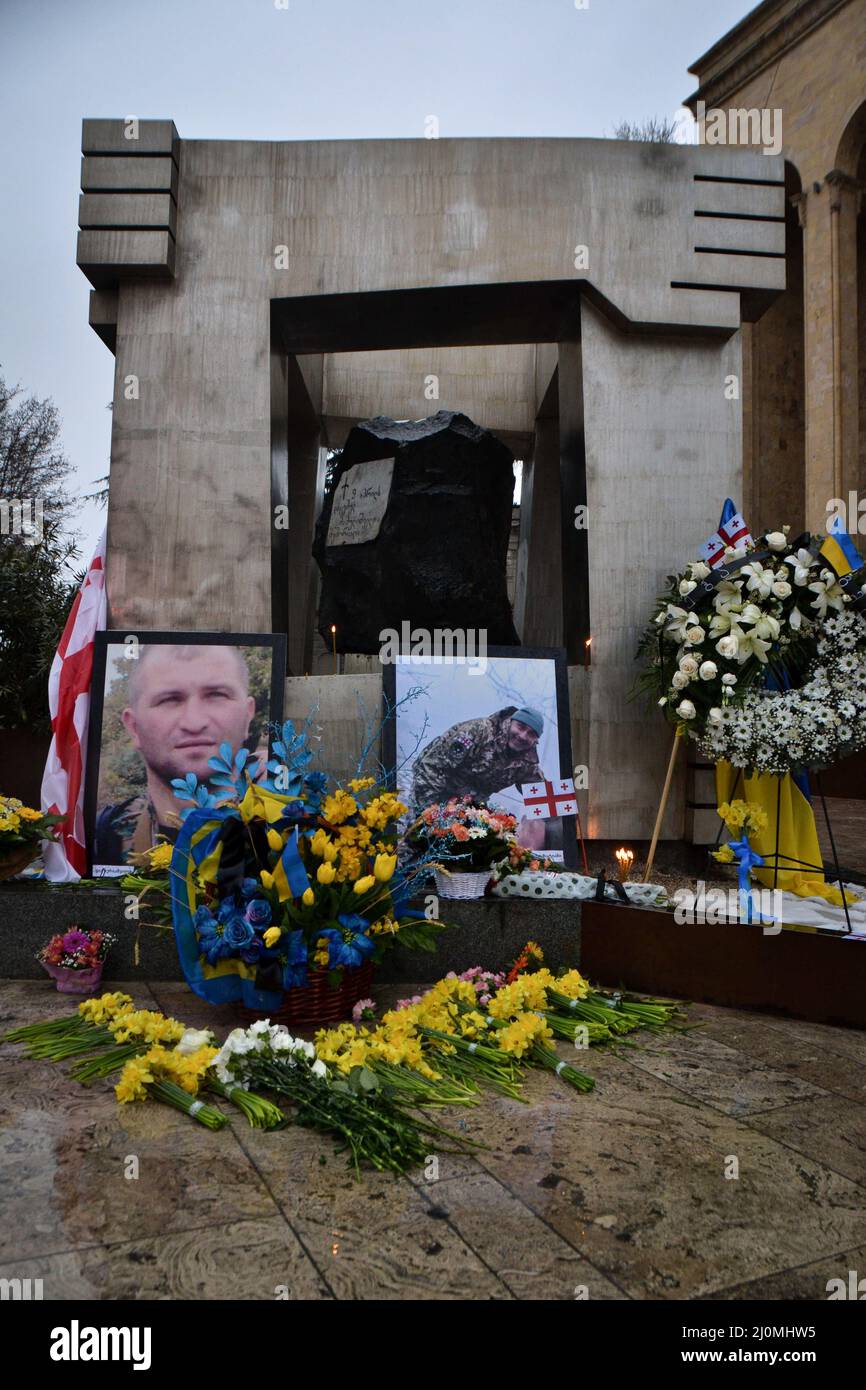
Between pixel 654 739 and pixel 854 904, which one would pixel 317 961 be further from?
pixel 654 739

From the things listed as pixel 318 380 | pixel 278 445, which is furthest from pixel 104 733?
pixel 318 380

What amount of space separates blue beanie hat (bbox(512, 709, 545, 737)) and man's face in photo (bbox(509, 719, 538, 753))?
0.02m

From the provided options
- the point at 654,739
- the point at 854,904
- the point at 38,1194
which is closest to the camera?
the point at 38,1194

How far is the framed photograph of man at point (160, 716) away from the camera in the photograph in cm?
546

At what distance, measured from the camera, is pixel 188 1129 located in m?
2.65

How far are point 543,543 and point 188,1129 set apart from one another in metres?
7.52

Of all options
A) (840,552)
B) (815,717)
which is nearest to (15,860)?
(815,717)

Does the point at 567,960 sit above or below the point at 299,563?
below


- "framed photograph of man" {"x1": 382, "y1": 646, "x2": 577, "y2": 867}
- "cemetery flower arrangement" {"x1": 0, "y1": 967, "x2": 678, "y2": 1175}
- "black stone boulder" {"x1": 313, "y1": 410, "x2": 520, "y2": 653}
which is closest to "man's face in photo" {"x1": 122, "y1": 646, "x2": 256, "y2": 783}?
"framed photograph of man" {"x1": 382, "y1": 646, "x2": 577, "y2": 867}

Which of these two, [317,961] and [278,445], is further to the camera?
[278,445]

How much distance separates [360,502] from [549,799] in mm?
4158

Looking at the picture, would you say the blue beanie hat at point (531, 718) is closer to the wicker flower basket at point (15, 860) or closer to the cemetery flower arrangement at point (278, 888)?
the cemetery flower arrangement at point (278, 888)

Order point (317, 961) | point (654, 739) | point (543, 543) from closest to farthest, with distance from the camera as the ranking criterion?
point (317, 961) < point (654, 739) < point (543, 543)

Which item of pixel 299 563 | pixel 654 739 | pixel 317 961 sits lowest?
pixel 317 961
